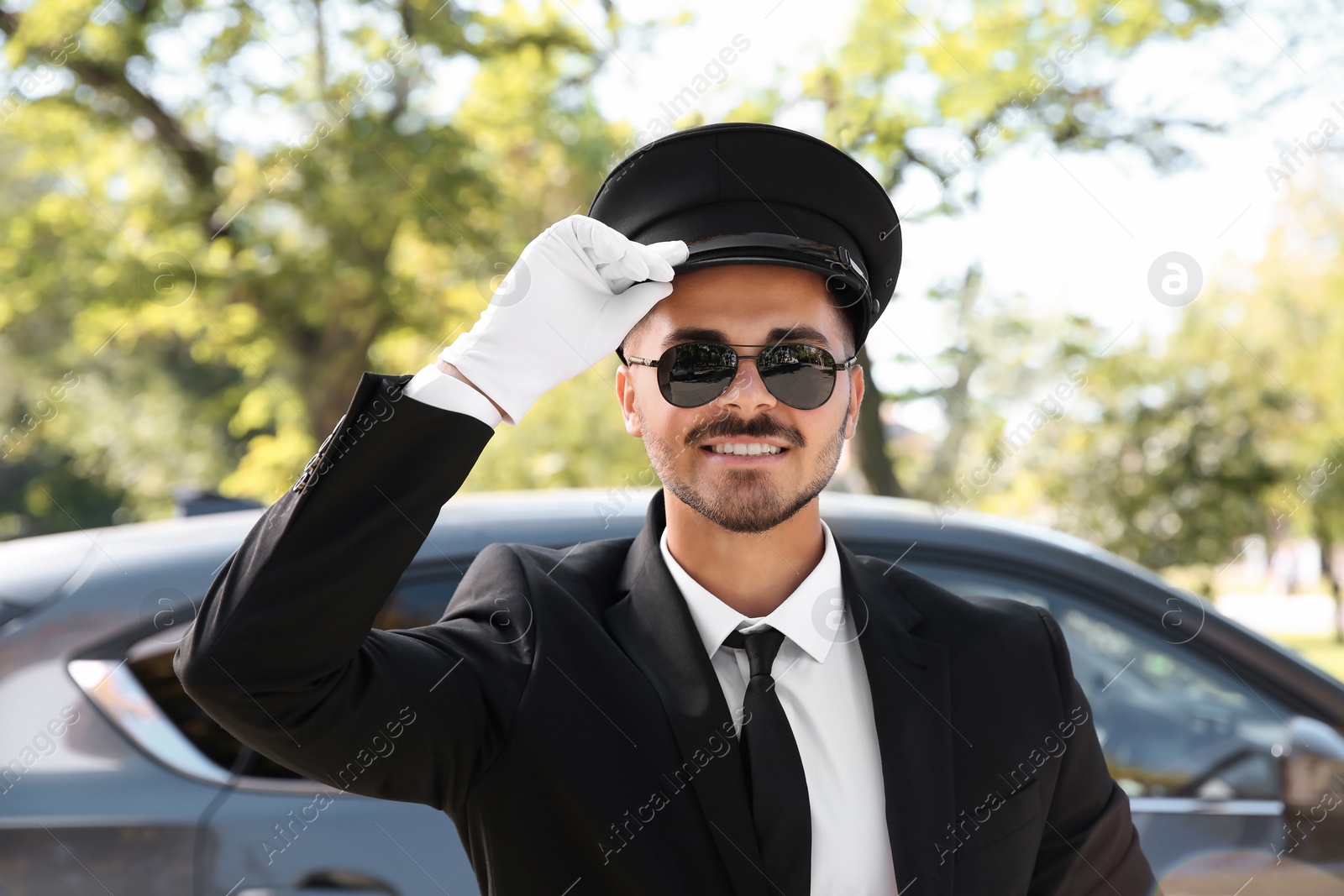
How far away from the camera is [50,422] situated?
14.7 m

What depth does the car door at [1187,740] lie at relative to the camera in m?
2.58

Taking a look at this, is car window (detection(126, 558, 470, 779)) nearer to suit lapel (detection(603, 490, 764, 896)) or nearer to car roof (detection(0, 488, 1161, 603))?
car roof (detection(0, 488, 1161, 603))

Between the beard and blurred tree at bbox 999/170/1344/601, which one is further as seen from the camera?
blurred tree at bbox 999/170/1344/601

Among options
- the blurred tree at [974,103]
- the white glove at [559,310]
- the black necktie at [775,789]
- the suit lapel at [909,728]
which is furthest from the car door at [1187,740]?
the blurred tree at [974,103]

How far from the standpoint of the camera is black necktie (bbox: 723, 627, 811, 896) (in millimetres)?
1533

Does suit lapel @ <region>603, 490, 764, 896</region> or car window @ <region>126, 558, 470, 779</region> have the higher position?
suit lapel @ <region>603, 490, 764, 896</region>

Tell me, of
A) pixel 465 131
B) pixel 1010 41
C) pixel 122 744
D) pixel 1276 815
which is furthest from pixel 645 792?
pixel 465 131

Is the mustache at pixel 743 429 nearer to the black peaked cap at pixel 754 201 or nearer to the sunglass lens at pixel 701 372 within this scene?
the sunglass lens at pixel 701 372

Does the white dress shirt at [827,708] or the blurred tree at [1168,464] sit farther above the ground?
the white dress shirt at [827,708]

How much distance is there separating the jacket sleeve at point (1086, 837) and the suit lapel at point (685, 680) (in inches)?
20.1

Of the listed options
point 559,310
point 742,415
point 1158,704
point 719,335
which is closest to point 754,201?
point 719,335

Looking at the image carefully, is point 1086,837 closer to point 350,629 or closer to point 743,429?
point 743,429

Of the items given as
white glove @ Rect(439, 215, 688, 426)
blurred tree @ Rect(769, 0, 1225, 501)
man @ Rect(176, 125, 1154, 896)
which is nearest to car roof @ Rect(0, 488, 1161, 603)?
man @ Rect(176, 125, 1154, 896)

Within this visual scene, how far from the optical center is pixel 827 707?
1.74 metres
